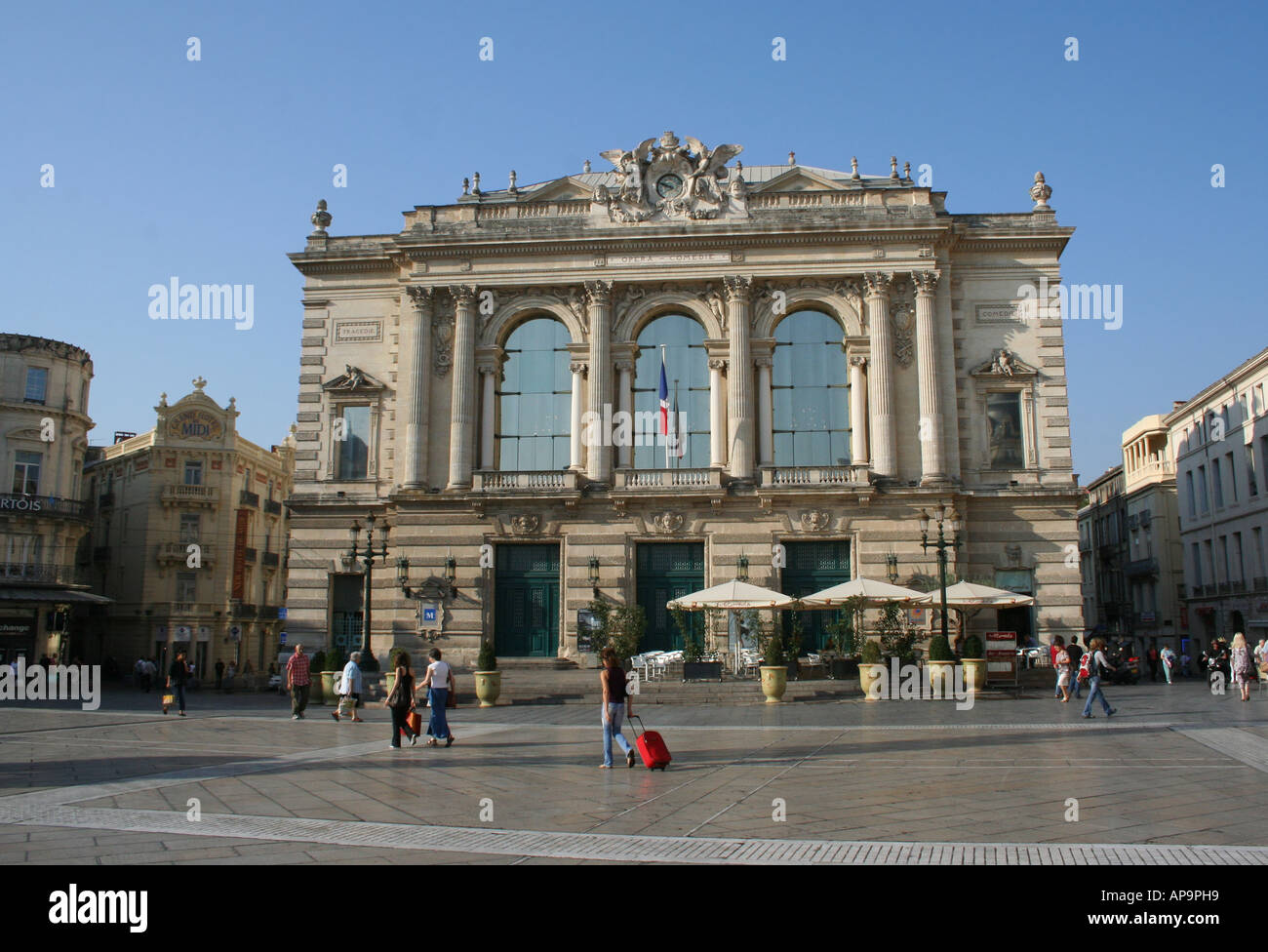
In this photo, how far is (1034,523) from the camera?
3675 cm

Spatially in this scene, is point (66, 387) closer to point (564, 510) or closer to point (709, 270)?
point (564, 510)

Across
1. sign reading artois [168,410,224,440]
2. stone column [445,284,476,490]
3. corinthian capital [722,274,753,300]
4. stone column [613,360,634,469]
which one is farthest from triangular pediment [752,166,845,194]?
sign reading artois [168,410,224,440]

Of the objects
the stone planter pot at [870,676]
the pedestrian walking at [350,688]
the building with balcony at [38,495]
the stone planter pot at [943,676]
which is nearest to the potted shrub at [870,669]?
the stone planter pot at [870,676]

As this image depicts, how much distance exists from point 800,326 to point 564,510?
36.2ft

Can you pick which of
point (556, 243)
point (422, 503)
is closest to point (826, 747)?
point (422, 503)

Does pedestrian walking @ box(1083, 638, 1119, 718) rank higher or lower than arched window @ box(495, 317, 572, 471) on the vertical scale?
lower

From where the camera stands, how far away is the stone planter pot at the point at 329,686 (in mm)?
31328

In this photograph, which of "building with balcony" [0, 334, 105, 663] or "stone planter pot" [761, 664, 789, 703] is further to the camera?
"building with balcony" [0, 334, 105, 663]

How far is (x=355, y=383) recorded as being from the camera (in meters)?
39.9

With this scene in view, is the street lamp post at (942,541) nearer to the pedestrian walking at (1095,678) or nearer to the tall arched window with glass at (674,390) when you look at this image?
the pedestrian walking at (1095,678)

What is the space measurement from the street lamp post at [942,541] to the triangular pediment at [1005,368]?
563cm

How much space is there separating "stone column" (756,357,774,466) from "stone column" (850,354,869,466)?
2828 millimetres

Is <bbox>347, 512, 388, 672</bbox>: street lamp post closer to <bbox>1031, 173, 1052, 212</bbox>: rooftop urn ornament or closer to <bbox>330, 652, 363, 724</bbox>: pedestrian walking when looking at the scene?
<bbox>330, 652, 363, 724</bbox>: pedestrian walking

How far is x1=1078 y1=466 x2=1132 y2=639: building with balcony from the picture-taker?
2972 inches
